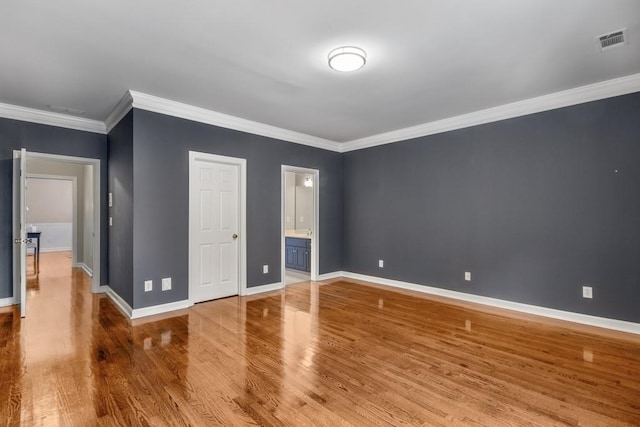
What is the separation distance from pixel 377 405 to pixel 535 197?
3.40 metres

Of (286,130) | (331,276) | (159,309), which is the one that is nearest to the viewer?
(159,309)

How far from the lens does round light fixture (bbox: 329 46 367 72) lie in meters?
2.75

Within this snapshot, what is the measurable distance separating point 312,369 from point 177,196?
287 centimetres

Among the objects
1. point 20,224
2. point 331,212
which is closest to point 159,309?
point 20,224

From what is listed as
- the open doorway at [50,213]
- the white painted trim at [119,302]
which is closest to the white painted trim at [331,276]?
the white painted trim at [119,302]

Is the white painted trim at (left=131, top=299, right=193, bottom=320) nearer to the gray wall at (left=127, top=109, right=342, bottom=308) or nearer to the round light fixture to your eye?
the gray wall at (left=127, top=109, right=342, bottom=308)

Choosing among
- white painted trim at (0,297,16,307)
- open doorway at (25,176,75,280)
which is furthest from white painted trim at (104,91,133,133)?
open doorway at (25,176,75,280)

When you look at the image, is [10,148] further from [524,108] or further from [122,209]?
[524,108]

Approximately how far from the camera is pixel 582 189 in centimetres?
367

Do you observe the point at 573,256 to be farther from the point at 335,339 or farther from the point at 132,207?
the point at 132,207

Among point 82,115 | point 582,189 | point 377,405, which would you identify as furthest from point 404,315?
point 82,115

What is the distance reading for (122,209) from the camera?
4.23 metres

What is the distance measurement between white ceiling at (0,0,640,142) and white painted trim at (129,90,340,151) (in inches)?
5.6

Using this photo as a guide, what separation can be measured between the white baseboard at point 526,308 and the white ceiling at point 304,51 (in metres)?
2.64
